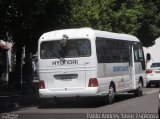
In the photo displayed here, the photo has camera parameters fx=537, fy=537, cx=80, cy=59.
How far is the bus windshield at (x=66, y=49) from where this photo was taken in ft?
64.7

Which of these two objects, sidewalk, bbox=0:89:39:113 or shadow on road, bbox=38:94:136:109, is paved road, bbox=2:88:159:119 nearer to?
shadow on road, bbox=38:94:136:109

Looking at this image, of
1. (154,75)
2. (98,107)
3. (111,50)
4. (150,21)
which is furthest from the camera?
(150,21)

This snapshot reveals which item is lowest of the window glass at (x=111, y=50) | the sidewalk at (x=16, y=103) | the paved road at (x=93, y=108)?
the paved road at (x=93, y=108)

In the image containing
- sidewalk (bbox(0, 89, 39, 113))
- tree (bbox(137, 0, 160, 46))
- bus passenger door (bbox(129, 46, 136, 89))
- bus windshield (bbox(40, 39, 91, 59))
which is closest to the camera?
bus windshield (bbox(40, 39, 91, 59))

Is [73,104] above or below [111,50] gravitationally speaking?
below

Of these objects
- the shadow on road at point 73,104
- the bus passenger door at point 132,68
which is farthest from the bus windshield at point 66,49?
the bus passenger door at point 132,68

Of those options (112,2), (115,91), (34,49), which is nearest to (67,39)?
(115,91)

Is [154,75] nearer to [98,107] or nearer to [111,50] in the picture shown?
[111,50]

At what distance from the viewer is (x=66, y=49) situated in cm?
Result: 1998

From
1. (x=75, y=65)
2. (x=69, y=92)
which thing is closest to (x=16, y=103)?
(x=69, y=92)

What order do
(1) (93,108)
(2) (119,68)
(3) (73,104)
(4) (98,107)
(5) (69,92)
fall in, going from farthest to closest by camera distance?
(2) (119,68) → (3) (73,104) → (4) (98,107) → (1) (93,108) → (5) (69,92)

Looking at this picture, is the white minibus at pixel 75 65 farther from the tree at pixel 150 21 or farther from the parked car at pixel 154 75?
the tree at pixel 150 21

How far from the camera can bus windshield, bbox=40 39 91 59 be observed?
19734 mm

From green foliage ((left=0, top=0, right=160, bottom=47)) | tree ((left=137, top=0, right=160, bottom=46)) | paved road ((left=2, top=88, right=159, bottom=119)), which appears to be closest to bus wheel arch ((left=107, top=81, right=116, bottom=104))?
paved road ((left=2, top=88, right=159, bottom=119))
